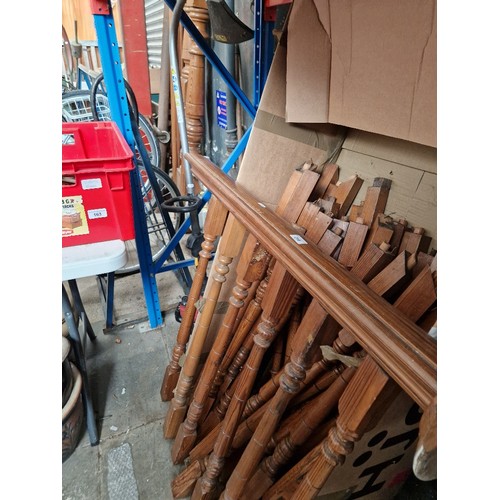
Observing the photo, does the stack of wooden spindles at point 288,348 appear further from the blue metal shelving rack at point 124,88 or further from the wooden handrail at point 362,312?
the blue metal shelving rack at point 124,88

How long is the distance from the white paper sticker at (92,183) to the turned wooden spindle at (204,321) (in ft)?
1.52

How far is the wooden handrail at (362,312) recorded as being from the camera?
0.38m

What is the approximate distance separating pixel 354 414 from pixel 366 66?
771 millimetres

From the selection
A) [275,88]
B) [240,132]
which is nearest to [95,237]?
[275,88]

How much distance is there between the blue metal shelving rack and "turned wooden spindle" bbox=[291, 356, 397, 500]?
1.13 meters

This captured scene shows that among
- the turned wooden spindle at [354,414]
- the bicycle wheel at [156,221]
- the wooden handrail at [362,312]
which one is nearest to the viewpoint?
the wooden handrail at [362,312]

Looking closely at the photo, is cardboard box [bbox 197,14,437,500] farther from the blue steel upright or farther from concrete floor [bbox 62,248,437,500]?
the blue steel upright

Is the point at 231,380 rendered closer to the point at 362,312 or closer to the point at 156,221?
the point at 362,312

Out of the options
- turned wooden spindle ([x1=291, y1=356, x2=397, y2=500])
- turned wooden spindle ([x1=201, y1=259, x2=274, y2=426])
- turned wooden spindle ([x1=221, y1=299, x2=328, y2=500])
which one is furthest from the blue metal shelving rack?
turned wooden spindle ([x1=291, y1=356, x2=397, y2=500])

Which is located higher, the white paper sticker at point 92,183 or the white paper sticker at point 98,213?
the white paper sticker at point 92,183

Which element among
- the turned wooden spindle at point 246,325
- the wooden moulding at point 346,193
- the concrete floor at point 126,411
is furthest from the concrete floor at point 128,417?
the wooden moulding at point 346,193

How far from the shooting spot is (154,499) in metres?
1.10
